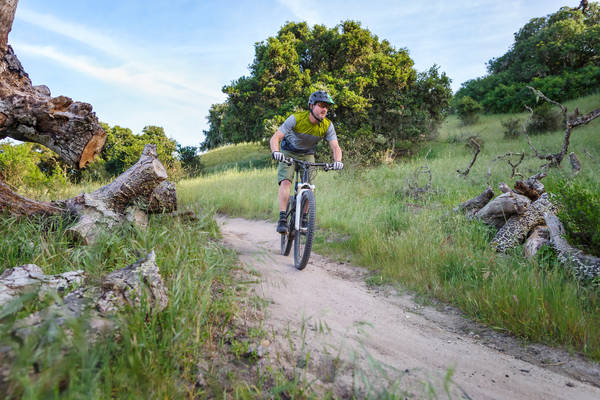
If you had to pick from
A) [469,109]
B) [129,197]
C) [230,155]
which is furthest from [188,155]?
[469,109]

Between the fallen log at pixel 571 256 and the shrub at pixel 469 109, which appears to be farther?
the shrub at pixel 469 109

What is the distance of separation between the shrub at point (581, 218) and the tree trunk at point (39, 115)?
19.7 feet

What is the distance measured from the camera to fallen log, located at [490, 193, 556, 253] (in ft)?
14.8

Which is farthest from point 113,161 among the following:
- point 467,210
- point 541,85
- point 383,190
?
point 541,85

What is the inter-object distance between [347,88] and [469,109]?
14.9 meters

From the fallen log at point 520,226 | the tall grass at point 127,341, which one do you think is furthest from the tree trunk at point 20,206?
the fallen log at point 520,226

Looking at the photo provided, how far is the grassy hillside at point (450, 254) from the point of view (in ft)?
9.45

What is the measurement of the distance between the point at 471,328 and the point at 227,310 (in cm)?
235

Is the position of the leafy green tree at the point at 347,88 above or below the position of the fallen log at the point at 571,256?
above

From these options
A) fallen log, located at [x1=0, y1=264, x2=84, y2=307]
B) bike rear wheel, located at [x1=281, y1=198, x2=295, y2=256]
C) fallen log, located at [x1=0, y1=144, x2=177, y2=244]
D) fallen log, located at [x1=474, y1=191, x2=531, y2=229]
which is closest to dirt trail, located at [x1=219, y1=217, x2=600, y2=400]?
bike rear wheel, located at [x1=281, y1=198, x2=295, y2=256]

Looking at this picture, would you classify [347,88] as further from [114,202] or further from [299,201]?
[114,202]

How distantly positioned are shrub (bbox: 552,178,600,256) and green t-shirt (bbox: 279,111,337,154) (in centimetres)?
307

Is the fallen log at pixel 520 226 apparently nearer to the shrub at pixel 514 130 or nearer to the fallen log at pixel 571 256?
the fallen log at pixel 571 256

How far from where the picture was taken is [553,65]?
30.2 metres
